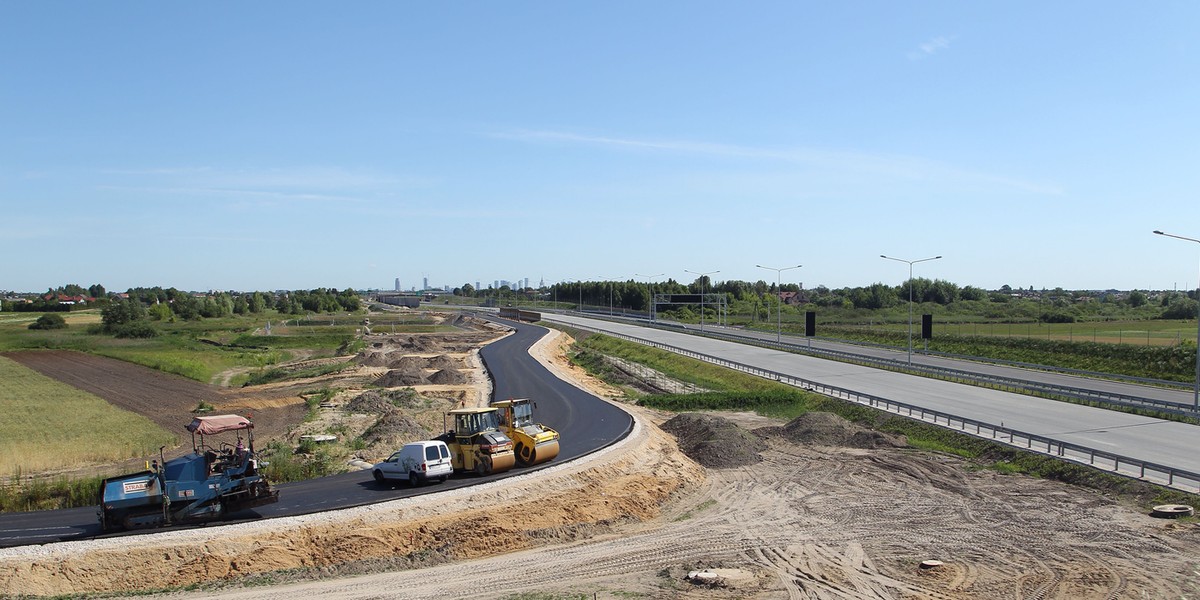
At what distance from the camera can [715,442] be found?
32.8 metres

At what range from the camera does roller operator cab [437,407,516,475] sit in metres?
26.2

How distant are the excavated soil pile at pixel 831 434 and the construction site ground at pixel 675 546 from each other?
5.62 m

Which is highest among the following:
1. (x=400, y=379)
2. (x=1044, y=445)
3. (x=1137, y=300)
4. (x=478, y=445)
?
(x=1137, y=300)

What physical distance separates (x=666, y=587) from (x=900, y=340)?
74.9 meters

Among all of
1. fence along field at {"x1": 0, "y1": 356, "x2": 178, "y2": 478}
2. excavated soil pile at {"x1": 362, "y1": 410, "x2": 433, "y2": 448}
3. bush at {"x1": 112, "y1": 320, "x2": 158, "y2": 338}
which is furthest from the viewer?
bush at {"x1": 112, "y1": 320, "x2": 158, "y2": 338}

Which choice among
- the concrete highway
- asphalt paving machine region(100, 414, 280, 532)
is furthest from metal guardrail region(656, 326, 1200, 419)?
asphalt paving machine region(100, 414, 280, 532)

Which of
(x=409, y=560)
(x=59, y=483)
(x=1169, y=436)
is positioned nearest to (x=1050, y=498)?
(x=1169, y=436)

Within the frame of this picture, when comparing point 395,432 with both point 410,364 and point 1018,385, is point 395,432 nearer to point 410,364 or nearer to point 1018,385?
point 410,364

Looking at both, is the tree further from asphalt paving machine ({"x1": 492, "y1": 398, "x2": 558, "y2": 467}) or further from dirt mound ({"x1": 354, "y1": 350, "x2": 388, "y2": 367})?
asphalt paving machine ({"x1": 492, "y1": 398, "x2": 558, "y2": 467})

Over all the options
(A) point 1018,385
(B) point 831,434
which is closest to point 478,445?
(B) point 831,434

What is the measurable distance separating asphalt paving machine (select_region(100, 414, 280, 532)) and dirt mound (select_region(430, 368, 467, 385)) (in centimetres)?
3623

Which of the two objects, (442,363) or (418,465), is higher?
(418,465)

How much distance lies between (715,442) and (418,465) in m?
13.3

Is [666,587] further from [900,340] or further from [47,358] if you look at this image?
[47,358]
